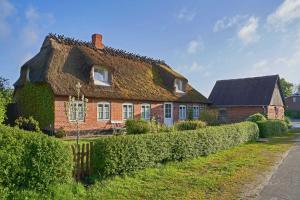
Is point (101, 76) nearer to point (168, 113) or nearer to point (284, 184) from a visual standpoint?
point (168, 113)

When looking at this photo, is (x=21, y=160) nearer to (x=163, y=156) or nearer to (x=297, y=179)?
(x=163, y=156)

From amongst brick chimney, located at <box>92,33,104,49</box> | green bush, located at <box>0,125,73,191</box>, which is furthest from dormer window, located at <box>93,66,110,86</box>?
green bush, located at <box>0,125,73,191</box>

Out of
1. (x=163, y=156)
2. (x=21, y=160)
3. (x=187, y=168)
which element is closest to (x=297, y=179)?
(x=187, y=168)

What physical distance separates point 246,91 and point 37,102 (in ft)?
90.3

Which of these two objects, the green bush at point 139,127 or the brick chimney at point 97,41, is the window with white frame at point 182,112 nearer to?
the brick chimney at point 97,41

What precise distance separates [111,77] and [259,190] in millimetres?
19275

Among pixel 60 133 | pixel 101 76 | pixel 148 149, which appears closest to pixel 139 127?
pixel 148 149

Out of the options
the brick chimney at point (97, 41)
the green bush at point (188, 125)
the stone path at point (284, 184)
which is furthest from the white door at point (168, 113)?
the stone path at point (284, 184)

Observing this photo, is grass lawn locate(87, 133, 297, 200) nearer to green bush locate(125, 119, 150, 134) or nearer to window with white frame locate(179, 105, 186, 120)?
green bush locate(125, 119, 150, 134)

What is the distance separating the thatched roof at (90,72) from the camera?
76.5 ft

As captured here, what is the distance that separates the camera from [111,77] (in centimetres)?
2648

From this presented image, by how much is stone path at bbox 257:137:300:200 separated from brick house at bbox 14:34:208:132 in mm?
14071

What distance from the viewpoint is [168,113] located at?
103ft

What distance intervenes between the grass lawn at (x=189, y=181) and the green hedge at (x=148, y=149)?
0.32 metres
